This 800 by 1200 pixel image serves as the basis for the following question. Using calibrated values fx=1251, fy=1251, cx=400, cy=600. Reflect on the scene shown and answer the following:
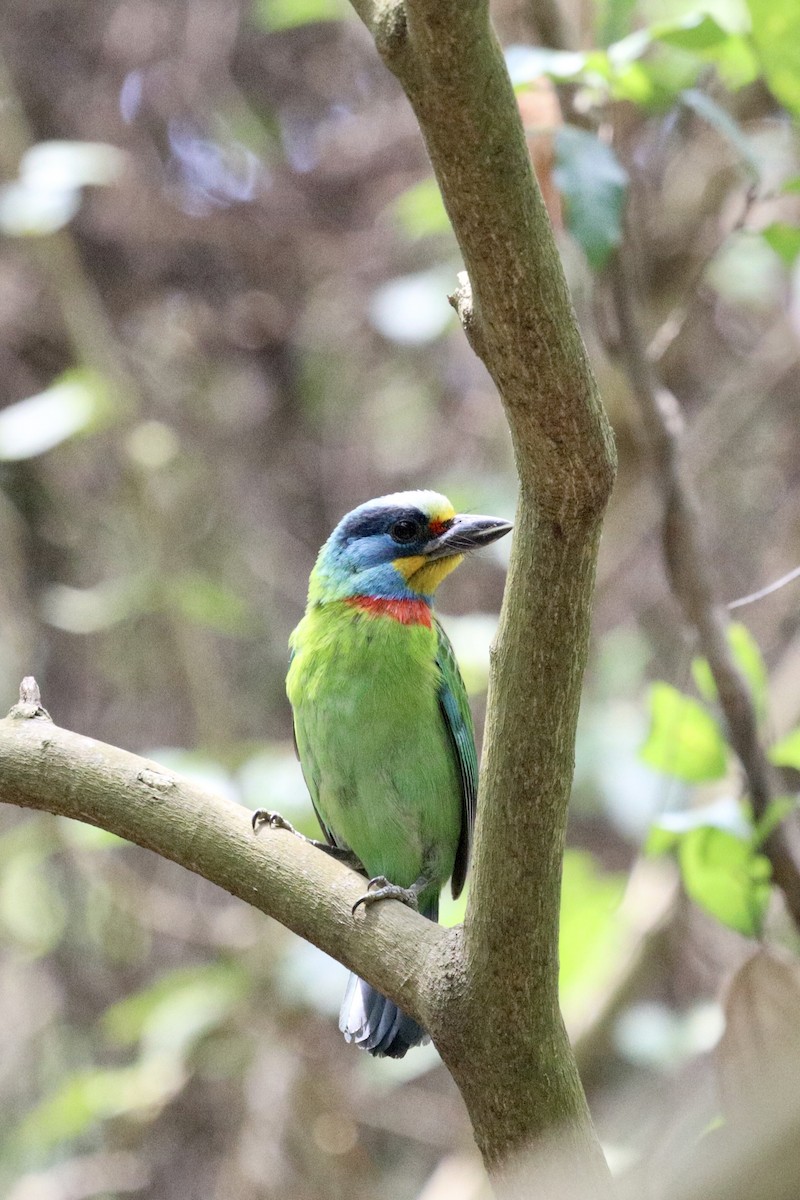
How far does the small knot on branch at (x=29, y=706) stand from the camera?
6.86 ft

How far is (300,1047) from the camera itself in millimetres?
4020

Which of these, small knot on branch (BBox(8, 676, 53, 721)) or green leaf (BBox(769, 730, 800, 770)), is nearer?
small knot on branch (BBox(8, 676, 53, 721))

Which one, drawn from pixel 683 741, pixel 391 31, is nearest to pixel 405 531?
pixel 683 741

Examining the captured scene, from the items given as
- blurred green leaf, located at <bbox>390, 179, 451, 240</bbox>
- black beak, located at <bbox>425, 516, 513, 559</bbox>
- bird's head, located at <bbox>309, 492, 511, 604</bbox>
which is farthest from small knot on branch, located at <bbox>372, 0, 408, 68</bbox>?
blurred green leaf, located at <bbox>390, 179, 451, 240</bbox>

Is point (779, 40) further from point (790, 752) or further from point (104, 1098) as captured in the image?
point (104, 1098)

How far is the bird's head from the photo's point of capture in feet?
10.3

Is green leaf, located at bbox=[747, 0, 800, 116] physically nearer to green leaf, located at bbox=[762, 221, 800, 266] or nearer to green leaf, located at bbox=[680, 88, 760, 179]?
green leaf, located at bbox=[680, 88, 760, 179]

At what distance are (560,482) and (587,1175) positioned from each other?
930mm

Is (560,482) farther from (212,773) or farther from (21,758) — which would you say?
(212,773)

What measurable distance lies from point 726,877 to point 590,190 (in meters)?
1.44

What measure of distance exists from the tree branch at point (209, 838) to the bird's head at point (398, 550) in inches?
47.4

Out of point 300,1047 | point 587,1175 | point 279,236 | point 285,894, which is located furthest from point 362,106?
point 587,1175

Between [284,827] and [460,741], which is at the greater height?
[460,741]

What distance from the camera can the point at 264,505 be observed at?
5.41m
